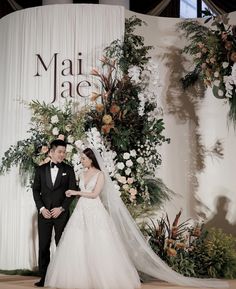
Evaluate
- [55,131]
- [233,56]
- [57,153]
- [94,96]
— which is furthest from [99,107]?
[233,56]

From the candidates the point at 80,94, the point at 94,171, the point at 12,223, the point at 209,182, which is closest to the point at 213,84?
the point at 209,182

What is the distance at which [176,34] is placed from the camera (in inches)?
300

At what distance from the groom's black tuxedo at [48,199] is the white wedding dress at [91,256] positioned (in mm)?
185

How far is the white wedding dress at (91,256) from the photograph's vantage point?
5.39 m

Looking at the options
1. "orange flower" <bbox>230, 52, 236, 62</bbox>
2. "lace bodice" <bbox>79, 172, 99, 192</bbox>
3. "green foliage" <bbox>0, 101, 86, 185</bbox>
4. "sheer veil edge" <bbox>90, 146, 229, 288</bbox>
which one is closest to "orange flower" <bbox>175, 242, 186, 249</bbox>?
"sheer veil edge" <bbox>90, 146, 229, 288</bbox>

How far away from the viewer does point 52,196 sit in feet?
19.0

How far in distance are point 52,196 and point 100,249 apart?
768 millimetres

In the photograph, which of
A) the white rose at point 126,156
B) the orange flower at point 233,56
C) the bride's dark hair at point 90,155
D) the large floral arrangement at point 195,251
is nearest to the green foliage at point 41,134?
the white rose at point 126,156

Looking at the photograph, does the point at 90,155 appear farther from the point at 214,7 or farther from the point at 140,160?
the point at 214,7

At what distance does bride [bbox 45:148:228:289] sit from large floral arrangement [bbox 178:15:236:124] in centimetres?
217

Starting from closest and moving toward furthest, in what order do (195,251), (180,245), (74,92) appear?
1. (180,245)
2. (195,251)
3. (74,92)

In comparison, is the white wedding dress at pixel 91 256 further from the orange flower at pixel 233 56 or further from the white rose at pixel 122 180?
the orange flower at pixel 233 56

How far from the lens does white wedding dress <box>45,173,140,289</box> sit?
212 inches

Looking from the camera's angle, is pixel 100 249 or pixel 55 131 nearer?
pixel 100 249
